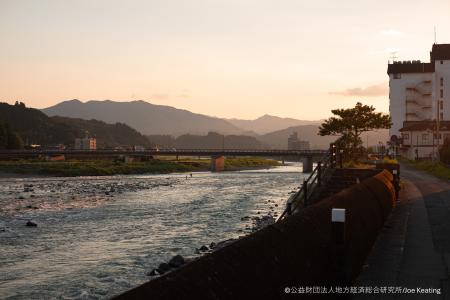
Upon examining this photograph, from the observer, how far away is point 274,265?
18.7ft

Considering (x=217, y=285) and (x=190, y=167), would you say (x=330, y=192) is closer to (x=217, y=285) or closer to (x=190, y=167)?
(x=217, y=285)

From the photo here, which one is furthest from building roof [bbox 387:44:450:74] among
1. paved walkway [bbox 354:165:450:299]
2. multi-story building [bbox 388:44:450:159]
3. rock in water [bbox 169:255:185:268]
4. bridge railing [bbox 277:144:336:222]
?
rock in water [bbox 169:255:185:268]

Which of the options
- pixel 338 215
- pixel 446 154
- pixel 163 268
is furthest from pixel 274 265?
pixel 446 154

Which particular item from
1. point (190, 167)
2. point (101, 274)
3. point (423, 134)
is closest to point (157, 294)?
point (101, 274)

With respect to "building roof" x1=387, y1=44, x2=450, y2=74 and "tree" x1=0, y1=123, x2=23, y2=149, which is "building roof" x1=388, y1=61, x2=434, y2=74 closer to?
"building roof" x1=387, y1=44, x2=450, y2=74

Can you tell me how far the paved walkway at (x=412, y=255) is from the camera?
9.70m

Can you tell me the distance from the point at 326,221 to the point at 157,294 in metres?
5.01

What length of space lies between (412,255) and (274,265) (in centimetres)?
789

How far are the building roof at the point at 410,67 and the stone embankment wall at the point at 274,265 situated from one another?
131829 millimetres

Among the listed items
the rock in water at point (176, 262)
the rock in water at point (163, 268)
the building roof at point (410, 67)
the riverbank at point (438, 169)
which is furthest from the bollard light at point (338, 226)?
the building roof at point (410, 67)

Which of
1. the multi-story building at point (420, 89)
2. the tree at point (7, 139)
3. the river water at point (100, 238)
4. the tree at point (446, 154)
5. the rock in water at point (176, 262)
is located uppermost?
the multi-story building at point (420, 89)

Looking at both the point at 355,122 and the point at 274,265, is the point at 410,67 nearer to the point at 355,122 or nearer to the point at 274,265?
the point at 355,122

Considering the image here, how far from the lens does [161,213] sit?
129 feet

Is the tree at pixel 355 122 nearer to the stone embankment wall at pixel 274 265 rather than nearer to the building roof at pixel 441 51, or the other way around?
the stone embankment wall at pixel 274 265
